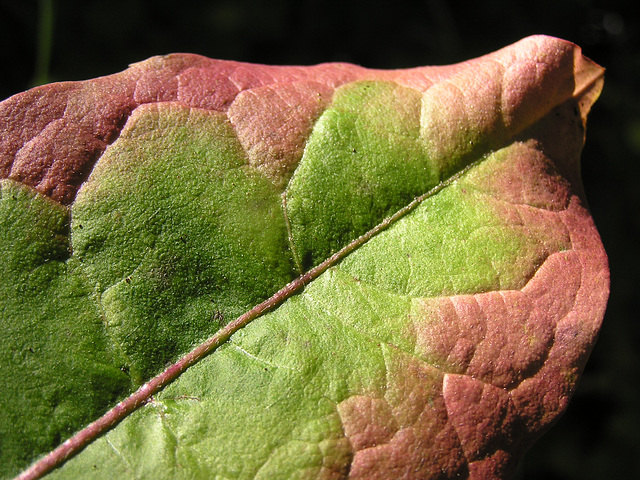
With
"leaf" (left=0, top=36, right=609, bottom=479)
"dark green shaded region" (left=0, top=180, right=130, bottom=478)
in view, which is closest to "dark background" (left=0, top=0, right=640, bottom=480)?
"leaf" (left=0, top=36, right=609, bottom=479)

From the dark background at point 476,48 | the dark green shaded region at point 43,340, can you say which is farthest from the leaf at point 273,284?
the dark background at point 476,48

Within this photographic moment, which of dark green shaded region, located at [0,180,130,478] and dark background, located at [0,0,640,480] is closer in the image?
dark green shaded region, located at [0,180,130,478]

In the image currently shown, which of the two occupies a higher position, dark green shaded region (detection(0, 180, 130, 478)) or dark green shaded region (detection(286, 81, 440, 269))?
dark green shaded region (detection(286, 81, 440, 269))

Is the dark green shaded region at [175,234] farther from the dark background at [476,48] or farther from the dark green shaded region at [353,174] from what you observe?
the dark background at [476,48]

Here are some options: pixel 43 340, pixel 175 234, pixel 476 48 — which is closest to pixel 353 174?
pixel 175 234

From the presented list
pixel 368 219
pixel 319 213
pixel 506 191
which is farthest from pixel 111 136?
pixel 506 191

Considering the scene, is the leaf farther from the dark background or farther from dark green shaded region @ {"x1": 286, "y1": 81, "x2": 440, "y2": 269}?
the dark background

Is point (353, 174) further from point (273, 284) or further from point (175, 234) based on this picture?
point (175, 234)
